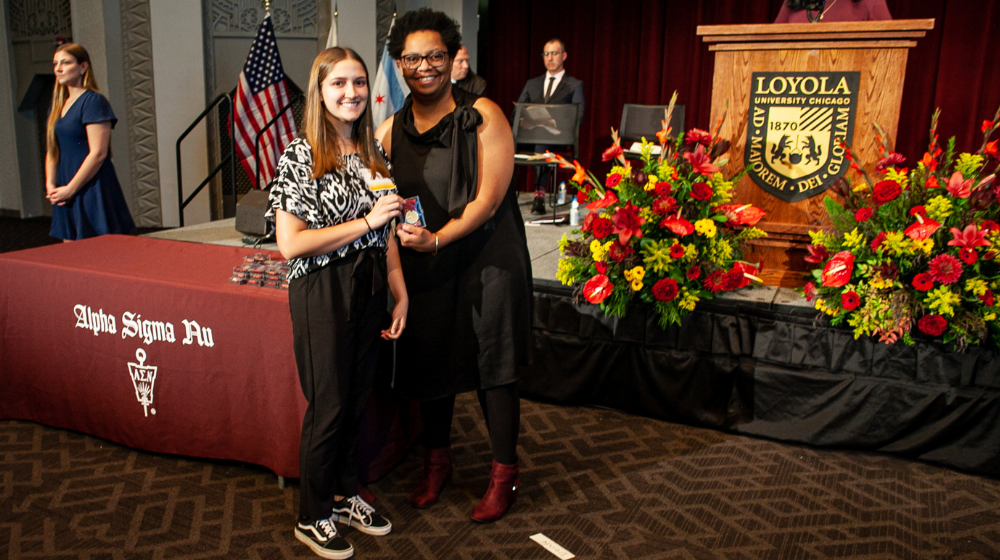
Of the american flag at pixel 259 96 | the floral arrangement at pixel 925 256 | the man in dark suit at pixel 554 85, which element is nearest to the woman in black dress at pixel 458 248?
the floral arrangement at pixel 925 256

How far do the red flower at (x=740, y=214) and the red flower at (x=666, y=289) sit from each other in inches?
13.2

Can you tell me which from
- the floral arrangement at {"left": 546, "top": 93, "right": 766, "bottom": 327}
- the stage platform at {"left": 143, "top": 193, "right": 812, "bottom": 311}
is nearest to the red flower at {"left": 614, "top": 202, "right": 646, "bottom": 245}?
the floral arrangement at {"left": 546, "top": 93, "right": 766, "bottom": 327}

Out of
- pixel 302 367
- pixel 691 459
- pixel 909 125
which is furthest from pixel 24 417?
pixel 909 125

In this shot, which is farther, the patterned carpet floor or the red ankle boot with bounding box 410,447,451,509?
the red ankle boot with bounding box 410,447,451,509

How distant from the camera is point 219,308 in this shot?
85.4 inches

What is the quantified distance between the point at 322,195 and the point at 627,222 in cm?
126

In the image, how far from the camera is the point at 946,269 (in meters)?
2.27

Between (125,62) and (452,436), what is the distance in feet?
19.0

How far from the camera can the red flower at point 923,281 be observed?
230 centimetres

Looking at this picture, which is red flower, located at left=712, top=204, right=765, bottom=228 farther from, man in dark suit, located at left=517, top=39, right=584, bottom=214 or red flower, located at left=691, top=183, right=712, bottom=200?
man in dark suit, located at left=517, top=39, right=584, bottom=214

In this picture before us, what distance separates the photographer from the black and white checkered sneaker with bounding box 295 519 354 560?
1900 millimetres

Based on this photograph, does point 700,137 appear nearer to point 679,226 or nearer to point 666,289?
point 679,226

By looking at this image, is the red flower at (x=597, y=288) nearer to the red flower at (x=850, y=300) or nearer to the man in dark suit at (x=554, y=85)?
the red flower at (x=850, y=300)

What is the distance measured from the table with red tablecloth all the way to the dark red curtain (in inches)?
222
